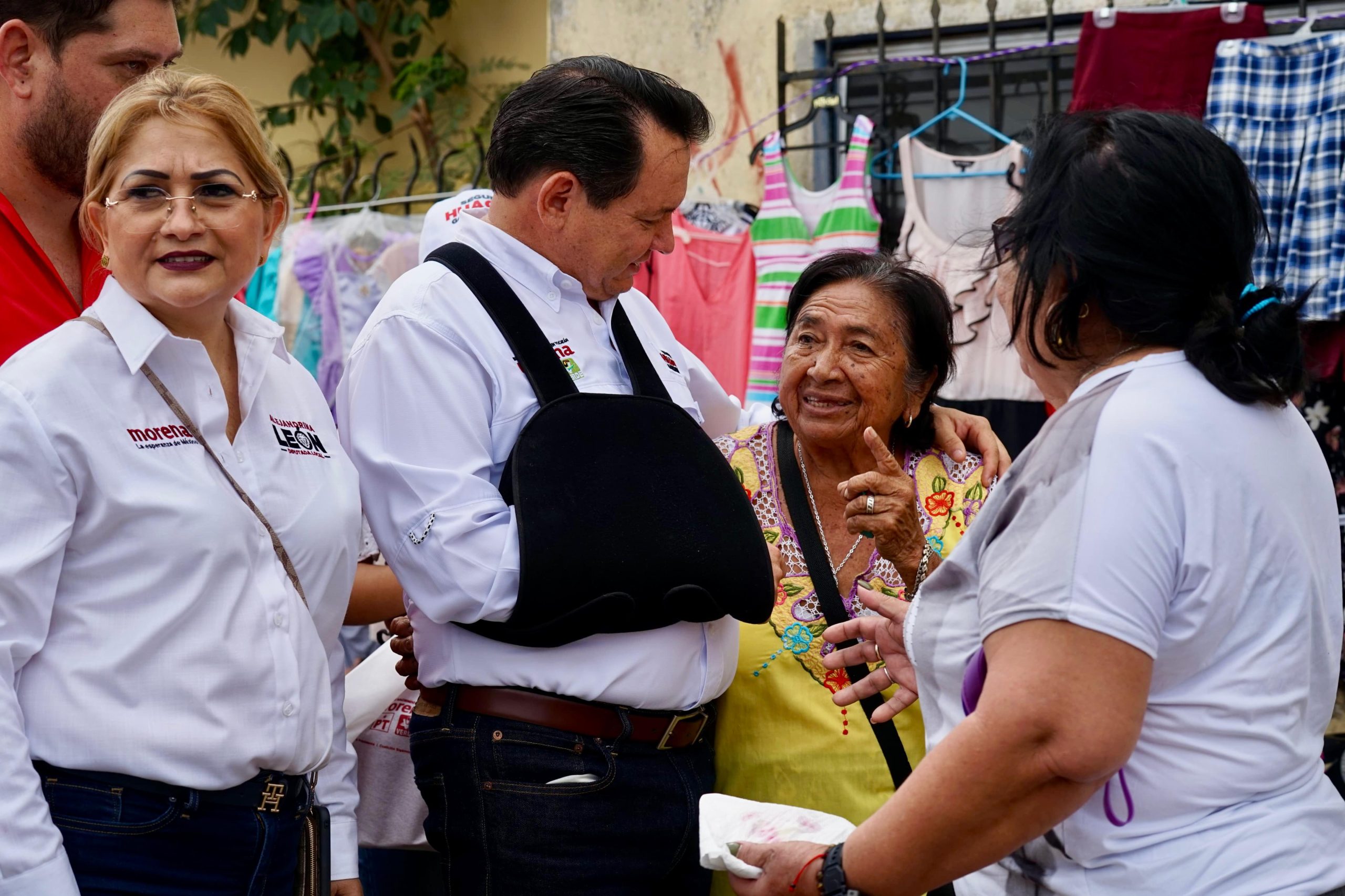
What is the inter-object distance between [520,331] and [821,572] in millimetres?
822

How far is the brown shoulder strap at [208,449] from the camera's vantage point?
1827 mm

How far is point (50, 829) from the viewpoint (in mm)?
1607

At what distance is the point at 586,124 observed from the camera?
7.50 ft

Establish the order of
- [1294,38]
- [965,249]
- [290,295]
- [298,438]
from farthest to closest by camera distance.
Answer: [290,295]
[965,249]
[1294,38]
[298,438]

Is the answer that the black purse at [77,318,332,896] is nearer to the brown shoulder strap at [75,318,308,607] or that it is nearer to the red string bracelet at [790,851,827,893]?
the brown shoulder strap at [75,318,308,607]

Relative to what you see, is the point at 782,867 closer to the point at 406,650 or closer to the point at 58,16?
the point at 406,650

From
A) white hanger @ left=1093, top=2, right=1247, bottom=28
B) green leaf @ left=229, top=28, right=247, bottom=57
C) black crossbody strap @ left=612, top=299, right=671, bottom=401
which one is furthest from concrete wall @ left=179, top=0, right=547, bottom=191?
black crossbody strap @ left=612, top=299, right=671, bottom=401

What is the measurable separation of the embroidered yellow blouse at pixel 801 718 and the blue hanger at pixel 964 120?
6.35ft

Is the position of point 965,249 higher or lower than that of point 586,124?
lower

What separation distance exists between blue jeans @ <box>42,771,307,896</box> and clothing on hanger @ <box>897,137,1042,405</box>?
111 inches

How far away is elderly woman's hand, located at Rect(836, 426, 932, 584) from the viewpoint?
2.36 m

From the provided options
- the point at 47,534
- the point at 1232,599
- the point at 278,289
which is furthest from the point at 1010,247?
the point at 278,289

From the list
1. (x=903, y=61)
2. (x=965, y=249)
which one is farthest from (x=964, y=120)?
(x=965, y=249)

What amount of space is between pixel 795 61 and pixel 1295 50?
1844mm
